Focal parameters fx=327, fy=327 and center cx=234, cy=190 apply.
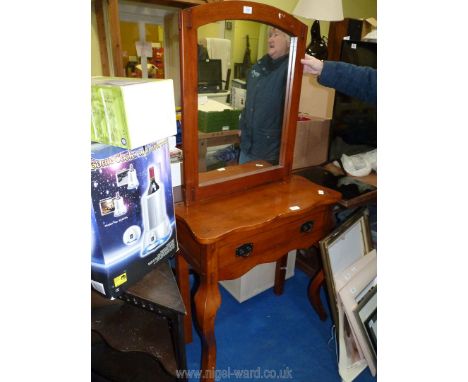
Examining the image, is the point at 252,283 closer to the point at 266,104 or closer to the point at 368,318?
the point at 368,318

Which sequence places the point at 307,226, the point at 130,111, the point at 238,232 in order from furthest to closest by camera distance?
the point at 307,226
the point at 238,232
the point at 130,111

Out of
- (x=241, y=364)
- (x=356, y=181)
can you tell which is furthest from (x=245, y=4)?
(x=241, y=364)

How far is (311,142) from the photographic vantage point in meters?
1.72

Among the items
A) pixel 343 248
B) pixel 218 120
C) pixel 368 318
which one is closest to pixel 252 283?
pixel 343 248

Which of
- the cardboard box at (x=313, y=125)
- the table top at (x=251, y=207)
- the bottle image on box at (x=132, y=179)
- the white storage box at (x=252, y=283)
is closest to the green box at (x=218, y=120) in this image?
the table top at (x=251, y=207)

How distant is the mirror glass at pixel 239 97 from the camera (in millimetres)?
1119

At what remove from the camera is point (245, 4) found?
1.04 metres

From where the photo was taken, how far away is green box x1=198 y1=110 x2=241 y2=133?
3.69ft

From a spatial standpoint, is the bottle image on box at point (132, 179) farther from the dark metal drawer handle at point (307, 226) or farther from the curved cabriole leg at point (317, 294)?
the curved cabriole leg at point (317, 294)

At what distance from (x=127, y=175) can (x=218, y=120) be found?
1.73 feet
